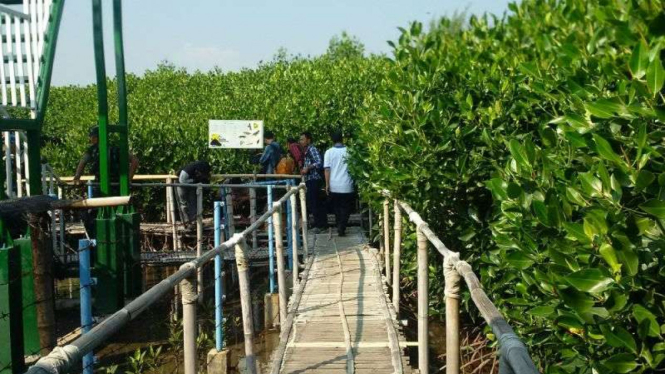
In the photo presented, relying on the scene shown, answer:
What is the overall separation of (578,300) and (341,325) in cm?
407

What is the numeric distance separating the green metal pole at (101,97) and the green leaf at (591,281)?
257 inches

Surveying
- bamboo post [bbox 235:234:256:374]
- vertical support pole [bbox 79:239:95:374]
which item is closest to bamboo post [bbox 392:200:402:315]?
bamboo post [bbox 235:234:256:374]

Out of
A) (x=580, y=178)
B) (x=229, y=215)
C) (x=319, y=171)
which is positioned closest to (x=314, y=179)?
(x=319, y=171)

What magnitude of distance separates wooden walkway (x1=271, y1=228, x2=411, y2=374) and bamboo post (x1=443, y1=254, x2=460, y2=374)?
187 cm

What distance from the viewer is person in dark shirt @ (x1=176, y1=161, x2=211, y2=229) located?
11.6m

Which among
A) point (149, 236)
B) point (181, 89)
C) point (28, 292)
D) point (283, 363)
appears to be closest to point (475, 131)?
point (283, 363)

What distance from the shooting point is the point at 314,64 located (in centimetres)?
2584

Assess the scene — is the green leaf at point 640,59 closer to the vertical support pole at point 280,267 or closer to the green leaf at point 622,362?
the green leaf at point 622,362

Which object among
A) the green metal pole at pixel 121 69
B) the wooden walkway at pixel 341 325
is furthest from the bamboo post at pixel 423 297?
the green metal pole at pixel 121 69

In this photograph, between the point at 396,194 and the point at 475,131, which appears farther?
the point at 396,194

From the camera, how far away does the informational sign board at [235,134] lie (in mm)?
13109

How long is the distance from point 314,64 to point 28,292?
20.3 metres

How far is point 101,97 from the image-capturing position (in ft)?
25.7

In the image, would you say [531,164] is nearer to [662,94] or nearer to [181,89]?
[662,94]
